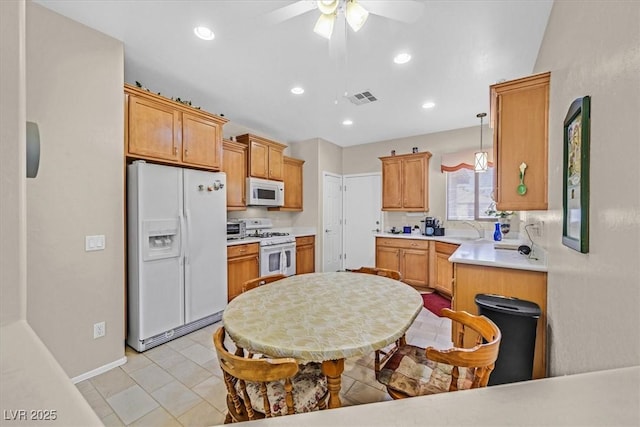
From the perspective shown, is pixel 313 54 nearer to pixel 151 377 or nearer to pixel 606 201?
pixel 606 201

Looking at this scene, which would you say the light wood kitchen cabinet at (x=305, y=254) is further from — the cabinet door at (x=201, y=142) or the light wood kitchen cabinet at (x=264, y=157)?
the cabinet door at (x=201, y=142)

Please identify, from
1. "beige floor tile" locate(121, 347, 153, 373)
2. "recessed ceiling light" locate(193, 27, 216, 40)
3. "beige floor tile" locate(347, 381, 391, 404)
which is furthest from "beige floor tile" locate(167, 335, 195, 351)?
"recessed ceiling light" locate(193, 27, 216, 40)

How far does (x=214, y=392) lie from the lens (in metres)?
1.89

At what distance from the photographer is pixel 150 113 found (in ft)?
8.51

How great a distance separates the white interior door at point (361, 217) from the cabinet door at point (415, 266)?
36.0 inches

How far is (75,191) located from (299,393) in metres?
2.13

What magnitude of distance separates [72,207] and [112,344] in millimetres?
1134

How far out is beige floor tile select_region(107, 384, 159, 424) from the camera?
1681 millimetres

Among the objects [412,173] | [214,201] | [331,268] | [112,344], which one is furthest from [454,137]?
[112,344]

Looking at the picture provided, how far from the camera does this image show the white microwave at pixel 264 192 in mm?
4117

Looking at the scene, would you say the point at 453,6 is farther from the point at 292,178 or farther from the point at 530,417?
the point at 292,178

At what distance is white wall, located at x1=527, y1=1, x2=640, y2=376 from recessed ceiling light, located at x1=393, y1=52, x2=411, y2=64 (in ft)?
3.63

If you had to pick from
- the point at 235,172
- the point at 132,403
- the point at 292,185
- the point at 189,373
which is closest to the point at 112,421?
the point at 132,403

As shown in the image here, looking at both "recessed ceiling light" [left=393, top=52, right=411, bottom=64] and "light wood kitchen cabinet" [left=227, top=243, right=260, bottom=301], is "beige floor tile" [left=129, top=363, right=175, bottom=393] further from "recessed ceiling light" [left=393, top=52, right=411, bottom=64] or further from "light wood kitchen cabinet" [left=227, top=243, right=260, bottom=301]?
"recessed ceiling light" [left=393, top=52, right=411, bottom=64]
